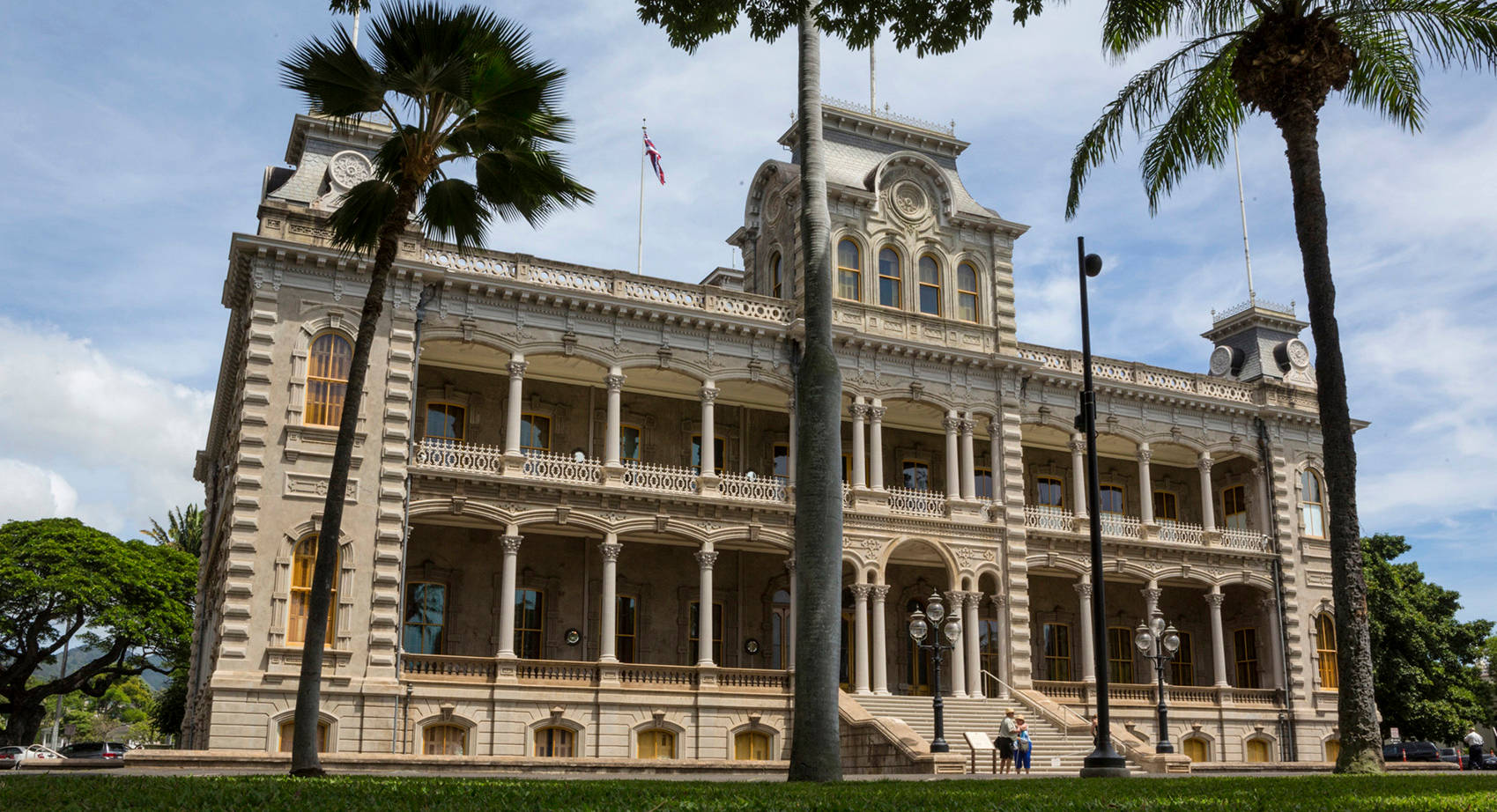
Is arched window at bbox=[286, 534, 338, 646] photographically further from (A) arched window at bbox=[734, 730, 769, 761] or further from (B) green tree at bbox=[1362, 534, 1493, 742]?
(B) green tree at bbox=[1362, 534, 1493, 742]

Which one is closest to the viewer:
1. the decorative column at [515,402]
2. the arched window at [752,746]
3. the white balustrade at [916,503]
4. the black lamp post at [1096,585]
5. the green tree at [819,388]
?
the green tree at [819,388]

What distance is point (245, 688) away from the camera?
26.3m

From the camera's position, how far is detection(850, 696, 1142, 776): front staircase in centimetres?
→ 3011

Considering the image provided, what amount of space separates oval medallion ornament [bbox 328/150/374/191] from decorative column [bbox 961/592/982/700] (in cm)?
1899

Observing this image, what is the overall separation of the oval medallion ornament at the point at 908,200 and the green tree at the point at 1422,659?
21982mm

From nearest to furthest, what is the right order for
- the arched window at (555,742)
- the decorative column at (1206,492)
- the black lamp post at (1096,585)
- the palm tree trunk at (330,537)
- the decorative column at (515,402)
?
the palm tree trunk at (330,537) < the black lamp post at (1096,585) < the arched window at (555,742) < the decorative column at (515,402) < the decorative column at (1206,492)

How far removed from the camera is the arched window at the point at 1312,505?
41781 millimetres

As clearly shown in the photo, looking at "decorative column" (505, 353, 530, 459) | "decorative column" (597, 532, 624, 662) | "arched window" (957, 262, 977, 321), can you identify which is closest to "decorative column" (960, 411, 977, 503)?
"arched window" (957, 262, 977, 321)

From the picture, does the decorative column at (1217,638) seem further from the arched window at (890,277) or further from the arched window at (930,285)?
the arched window at (890,277)

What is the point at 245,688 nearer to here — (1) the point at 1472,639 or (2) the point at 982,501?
(2) the point at 982,501

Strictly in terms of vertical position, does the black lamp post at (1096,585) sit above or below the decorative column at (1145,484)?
below

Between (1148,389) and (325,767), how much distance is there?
89.0ft

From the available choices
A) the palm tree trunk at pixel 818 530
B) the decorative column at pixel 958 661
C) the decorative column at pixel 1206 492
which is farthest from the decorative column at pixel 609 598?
the decorative column at pixel 1206 492

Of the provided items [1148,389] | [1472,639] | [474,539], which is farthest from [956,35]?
[1472,639]
